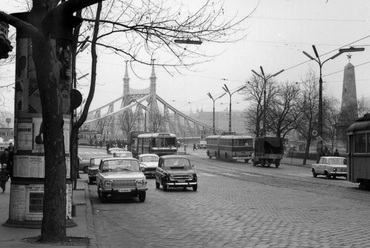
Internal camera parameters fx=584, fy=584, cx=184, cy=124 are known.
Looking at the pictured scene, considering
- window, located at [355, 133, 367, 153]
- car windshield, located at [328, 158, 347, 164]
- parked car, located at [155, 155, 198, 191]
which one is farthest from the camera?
car windshield, located at [328, 158, 347, 164]

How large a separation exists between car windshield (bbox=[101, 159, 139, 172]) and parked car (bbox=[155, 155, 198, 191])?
3518 mm

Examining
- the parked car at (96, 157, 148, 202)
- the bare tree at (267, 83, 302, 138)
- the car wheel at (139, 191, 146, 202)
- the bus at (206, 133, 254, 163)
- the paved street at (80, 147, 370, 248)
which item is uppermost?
the bare tree at (267, 83, 302, 138)

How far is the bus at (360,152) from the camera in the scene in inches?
1010

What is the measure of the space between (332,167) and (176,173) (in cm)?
1466

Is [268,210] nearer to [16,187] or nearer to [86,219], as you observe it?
[86,219]

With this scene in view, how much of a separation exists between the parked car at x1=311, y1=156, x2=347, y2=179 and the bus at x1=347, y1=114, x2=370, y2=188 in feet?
27.9

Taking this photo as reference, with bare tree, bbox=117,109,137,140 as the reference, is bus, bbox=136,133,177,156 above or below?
below

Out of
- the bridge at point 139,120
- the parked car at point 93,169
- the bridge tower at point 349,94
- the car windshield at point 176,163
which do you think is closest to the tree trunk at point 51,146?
the car windshield at point 176,163

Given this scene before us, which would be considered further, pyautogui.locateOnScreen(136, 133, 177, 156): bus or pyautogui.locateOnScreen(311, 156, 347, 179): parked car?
pyautogui.locateOnScreen(136, 133, 177, 156): bus

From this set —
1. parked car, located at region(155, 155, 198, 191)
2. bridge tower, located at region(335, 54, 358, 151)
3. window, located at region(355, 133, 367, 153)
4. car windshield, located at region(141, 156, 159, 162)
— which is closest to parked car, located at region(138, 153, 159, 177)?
car windshield, located at region(141, 156, 159, 162)

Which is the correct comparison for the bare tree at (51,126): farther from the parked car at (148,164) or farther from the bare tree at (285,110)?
the bare tree at (285,110)

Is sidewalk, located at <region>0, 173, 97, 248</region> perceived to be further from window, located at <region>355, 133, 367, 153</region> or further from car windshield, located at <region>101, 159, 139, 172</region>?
window, located at <region>355, 133, 367, 153</region>

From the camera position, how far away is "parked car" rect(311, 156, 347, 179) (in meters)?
35.9

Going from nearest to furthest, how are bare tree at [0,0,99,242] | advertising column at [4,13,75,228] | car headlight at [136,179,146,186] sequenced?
bare tree at [0,0,99,242] < advertising column at [4,13,75,228] < car headlight at [136,179,146,186]
